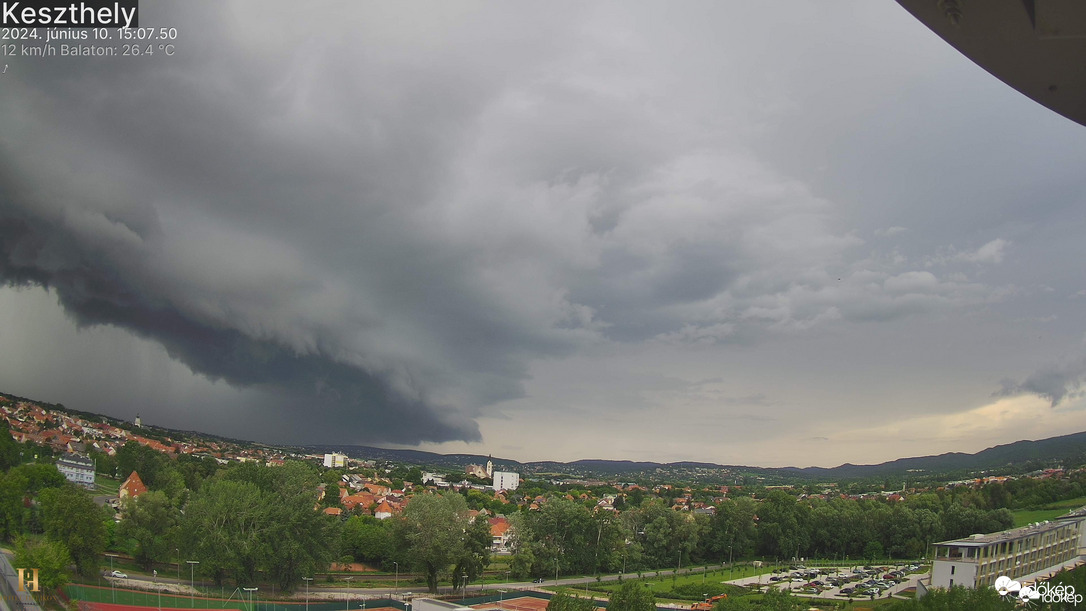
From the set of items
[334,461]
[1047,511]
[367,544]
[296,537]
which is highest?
[296,537]

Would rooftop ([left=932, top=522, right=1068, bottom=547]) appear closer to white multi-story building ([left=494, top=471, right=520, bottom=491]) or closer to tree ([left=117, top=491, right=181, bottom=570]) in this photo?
tree ([left=117, top=491, right=181, bottom=570])

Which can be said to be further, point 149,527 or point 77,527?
point 149,527

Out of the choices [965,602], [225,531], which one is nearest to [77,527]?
[225,531]

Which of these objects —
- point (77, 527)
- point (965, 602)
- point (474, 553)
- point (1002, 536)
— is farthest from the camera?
point (474, 553)

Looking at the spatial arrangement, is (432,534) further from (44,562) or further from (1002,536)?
(1002,536)

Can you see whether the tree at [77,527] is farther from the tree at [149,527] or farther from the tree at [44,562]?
the tree at [44,562]

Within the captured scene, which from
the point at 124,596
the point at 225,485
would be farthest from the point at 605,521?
the point at 124,596
